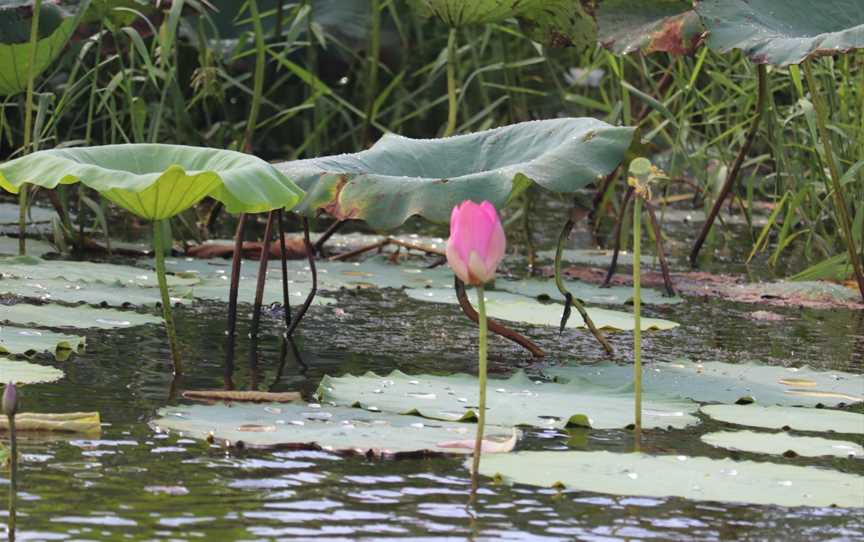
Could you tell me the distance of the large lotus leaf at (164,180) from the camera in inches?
92.5

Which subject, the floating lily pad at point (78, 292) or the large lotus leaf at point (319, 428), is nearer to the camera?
the large lotus leaf at point (319, 428)

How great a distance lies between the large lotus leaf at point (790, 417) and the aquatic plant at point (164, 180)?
2.46 feet

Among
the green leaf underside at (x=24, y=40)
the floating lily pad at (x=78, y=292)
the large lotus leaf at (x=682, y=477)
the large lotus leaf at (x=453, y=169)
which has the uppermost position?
the green leaf underside at (x=24, y=40)

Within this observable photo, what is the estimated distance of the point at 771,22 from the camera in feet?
11.2

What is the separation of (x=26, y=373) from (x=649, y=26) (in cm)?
210

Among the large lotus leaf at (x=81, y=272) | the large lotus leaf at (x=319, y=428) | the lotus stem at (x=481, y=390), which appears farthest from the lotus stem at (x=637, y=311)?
the large lotus leaf at (x=81, y=272)

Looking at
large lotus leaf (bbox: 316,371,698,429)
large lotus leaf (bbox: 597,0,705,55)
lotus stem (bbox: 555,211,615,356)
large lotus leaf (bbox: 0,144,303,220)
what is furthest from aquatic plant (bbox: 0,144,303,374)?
large lotus leaf (bbox: 597,0,705,55)

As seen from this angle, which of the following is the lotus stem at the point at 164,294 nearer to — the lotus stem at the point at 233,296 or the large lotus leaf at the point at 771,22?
the lotus stem at the point at 233,296

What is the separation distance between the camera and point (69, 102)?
3949mm

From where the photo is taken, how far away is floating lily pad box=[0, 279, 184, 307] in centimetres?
316

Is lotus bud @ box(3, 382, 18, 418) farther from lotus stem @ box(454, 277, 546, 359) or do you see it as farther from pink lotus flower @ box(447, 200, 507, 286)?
lotus stem @ box(454, 277, 546, 359)

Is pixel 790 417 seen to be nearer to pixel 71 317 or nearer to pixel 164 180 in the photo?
pixel 164 180

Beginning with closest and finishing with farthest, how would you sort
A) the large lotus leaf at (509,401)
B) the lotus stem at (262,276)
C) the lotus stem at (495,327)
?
the large lotus leaf at (509,401), the lotus stem at (495,327), the lotus stem at (262,276)

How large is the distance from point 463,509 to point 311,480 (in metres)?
0.22
